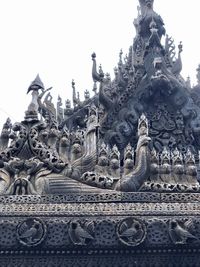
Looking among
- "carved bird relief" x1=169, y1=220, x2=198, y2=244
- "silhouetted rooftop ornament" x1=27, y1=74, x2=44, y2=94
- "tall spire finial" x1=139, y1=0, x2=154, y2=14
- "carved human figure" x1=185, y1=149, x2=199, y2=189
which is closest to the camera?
"carved bird relief" x1=169, y1=220, x2=198, y2=244

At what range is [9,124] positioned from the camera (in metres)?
9.30

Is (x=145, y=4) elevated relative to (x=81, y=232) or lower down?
elevated

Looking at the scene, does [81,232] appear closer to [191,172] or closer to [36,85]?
[191,172]

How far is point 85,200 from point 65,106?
13.1 ft

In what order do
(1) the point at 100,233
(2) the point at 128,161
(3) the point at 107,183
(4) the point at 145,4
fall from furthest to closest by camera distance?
1. (4) the point at 145,4
2. (2) the point at 128,161
3. (3) the point at 107,183
4. (1) the point at 100,233

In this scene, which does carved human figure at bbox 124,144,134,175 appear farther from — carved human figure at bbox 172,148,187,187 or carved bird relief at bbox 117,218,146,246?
carved bird relief at bbox 117,218,146,246

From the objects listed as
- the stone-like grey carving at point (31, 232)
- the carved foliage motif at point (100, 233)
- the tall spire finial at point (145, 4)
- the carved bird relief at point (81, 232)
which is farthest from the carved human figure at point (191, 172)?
the tall spire finial at point (145, 4)

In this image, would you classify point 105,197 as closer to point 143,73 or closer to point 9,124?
point 9,124

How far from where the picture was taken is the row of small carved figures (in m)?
7.82

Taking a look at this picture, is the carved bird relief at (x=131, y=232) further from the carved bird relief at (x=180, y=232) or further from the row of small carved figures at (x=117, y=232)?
the carved bird relief at (x=180, y=232)

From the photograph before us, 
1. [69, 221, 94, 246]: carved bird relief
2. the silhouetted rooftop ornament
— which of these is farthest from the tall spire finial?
[69, 221, 94, 246]: carved bird relief

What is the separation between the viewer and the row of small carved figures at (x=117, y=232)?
7.82 metres

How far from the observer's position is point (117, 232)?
793 centimetres

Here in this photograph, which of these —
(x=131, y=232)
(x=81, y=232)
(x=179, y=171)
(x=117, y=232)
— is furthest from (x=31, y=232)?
(x=179, y=171)
